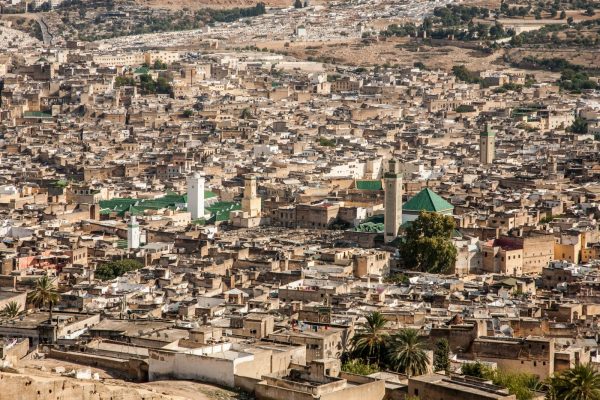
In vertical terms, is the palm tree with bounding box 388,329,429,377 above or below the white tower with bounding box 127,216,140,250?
below

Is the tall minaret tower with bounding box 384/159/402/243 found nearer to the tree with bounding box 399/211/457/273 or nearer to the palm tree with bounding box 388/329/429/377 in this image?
the tree with bounding box 399/211/457/273

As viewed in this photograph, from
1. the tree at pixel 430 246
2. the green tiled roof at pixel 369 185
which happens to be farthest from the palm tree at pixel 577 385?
the green tiled roof at pixel 369 185

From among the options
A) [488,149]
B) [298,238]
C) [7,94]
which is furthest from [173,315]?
[7,94]

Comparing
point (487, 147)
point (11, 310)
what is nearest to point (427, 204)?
point (11, 310)

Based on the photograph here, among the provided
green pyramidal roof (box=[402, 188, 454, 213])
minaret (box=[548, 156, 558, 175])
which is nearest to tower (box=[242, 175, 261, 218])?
green pyramidal roof (box=[402, 188, 454, 213])

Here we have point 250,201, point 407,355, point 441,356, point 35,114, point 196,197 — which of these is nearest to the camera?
point 407,355

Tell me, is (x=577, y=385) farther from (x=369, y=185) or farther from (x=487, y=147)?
(x=487, y=147)
